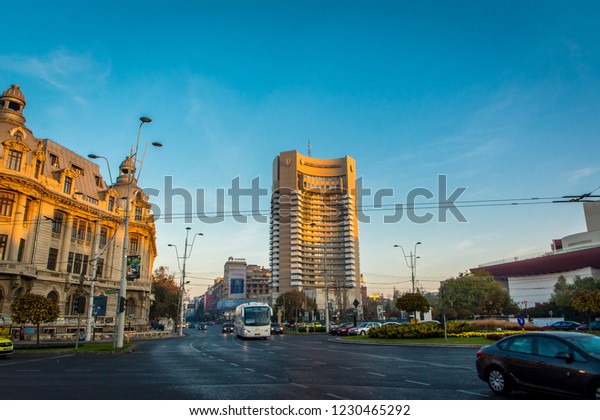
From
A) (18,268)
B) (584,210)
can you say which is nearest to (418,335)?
(18,268)

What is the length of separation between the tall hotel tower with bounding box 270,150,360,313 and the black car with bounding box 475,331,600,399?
157 m

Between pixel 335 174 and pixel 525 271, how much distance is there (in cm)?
8997

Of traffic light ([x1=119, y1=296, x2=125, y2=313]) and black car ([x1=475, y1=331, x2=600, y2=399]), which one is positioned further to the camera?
traffic light ([x1=119, y1=296, x2=125, y2=313])

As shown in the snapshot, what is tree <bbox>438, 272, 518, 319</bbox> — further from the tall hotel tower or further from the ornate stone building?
the tall hotel tower

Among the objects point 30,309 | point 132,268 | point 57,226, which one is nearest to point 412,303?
point 132,268

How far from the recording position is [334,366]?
1599 centimetres

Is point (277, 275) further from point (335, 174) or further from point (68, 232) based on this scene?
point (68, 232)

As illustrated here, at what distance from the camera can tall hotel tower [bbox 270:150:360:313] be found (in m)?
174

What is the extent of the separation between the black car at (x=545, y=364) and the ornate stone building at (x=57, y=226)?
23.0 m

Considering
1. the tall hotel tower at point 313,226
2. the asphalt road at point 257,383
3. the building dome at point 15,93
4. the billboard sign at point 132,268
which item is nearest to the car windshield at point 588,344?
the asphalt road at point 257,383

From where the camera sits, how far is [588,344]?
323 inches

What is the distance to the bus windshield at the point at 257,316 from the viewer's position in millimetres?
39781

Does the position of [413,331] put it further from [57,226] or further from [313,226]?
[313,226]

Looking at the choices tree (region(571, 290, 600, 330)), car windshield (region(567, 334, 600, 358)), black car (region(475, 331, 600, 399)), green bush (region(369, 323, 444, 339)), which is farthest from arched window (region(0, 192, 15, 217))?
tree (region(571, 290, 600, 330))
